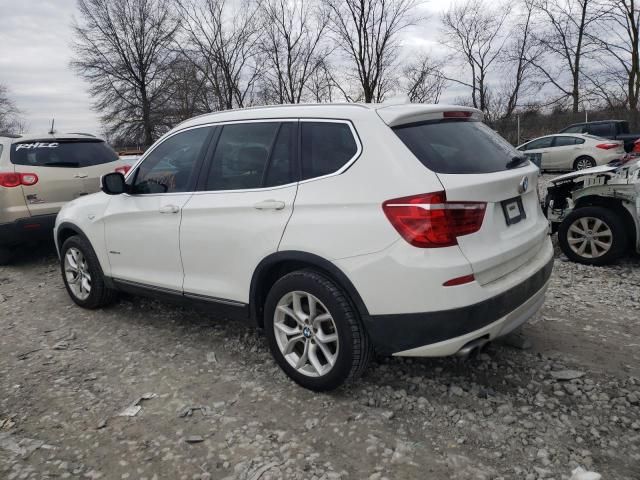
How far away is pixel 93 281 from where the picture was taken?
454cm

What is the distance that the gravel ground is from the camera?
2398 millimetres

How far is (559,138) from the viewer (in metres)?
16.2

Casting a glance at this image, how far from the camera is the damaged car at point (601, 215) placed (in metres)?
5.11

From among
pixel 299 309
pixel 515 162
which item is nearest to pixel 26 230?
pixel 299 309

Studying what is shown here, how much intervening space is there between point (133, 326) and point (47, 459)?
184 centimetres

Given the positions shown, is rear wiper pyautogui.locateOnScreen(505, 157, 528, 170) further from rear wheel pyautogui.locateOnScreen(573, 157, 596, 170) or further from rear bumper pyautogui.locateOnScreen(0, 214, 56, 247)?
rear wheel pyautogui.locateOnScreen(573, 157, 596, 170)

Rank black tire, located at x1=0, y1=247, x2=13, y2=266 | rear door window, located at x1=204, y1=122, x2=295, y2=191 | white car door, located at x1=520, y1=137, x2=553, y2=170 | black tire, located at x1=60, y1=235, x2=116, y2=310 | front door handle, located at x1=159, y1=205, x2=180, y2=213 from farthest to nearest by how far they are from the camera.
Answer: white car door, located at x1=520, y1=137, x2=553, y2=170 < black tire, located at x1=0, y1=247, x2=13, y2=266 < black tire, located at x1=60, y1=235, x2=116, y2=310 < front door handle, located at x1=159, y1=205, x2=180, y2=213 < rear door window, located at x1=204, y1=122, x2=295, y2=191

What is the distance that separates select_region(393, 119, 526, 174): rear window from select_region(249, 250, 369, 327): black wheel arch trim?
75 cm

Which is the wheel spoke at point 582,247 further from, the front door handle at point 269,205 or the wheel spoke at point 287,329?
the front door handle at point 269,205

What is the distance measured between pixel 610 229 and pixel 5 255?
25.4 ft

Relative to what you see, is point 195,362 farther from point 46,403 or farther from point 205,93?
point 205,93

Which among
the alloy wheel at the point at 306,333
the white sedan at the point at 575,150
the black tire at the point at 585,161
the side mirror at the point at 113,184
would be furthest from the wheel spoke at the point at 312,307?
the black tire at the point at 585,161

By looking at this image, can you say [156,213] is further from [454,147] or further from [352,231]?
[454,147]

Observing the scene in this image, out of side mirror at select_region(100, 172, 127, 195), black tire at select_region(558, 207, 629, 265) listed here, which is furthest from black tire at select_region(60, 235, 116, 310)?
black tire at select_region(558, 207, 629, 265)
